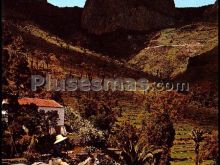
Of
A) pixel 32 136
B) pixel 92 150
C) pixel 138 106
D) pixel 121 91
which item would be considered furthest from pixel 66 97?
pixel 32 136

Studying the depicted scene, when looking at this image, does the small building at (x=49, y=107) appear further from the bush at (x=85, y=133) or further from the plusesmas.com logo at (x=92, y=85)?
the plusesmas.com logo at (x=92, y=85)

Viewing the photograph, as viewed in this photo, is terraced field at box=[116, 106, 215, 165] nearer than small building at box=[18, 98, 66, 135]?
No

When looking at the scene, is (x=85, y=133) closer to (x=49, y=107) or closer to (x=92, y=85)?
(x=49, y=107)

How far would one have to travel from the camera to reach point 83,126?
72875mm

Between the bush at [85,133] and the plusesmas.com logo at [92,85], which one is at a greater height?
the plusesmas.com logo at [92,85]

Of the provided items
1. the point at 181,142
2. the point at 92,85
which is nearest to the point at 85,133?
the point at 181,142

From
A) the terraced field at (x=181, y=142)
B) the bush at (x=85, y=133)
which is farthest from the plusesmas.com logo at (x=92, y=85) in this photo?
the bush at (x=85, y=133)

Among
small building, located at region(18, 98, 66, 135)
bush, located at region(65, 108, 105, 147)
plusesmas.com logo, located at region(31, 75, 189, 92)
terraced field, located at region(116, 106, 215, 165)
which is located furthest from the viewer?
plusesmas.com logo, located at region(31, 75, 189, 92)

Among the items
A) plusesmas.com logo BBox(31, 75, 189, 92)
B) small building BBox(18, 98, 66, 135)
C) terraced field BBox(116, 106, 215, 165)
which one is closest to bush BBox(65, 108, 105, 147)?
small building BBox(18, 98, 66, 135)

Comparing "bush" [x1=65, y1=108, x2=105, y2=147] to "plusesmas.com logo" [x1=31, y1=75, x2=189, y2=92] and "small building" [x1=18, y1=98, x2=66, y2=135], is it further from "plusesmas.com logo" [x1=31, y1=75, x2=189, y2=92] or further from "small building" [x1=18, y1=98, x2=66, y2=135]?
"plusesmas.com logo" [x1=31, y1=75, x2=189, y2=92]

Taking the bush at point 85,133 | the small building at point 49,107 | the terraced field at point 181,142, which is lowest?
the terraced field at point 181,142

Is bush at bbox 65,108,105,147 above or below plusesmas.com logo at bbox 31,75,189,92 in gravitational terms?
below

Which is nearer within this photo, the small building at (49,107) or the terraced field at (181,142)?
the small building at (49,107)

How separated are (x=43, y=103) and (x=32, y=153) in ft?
96.6
